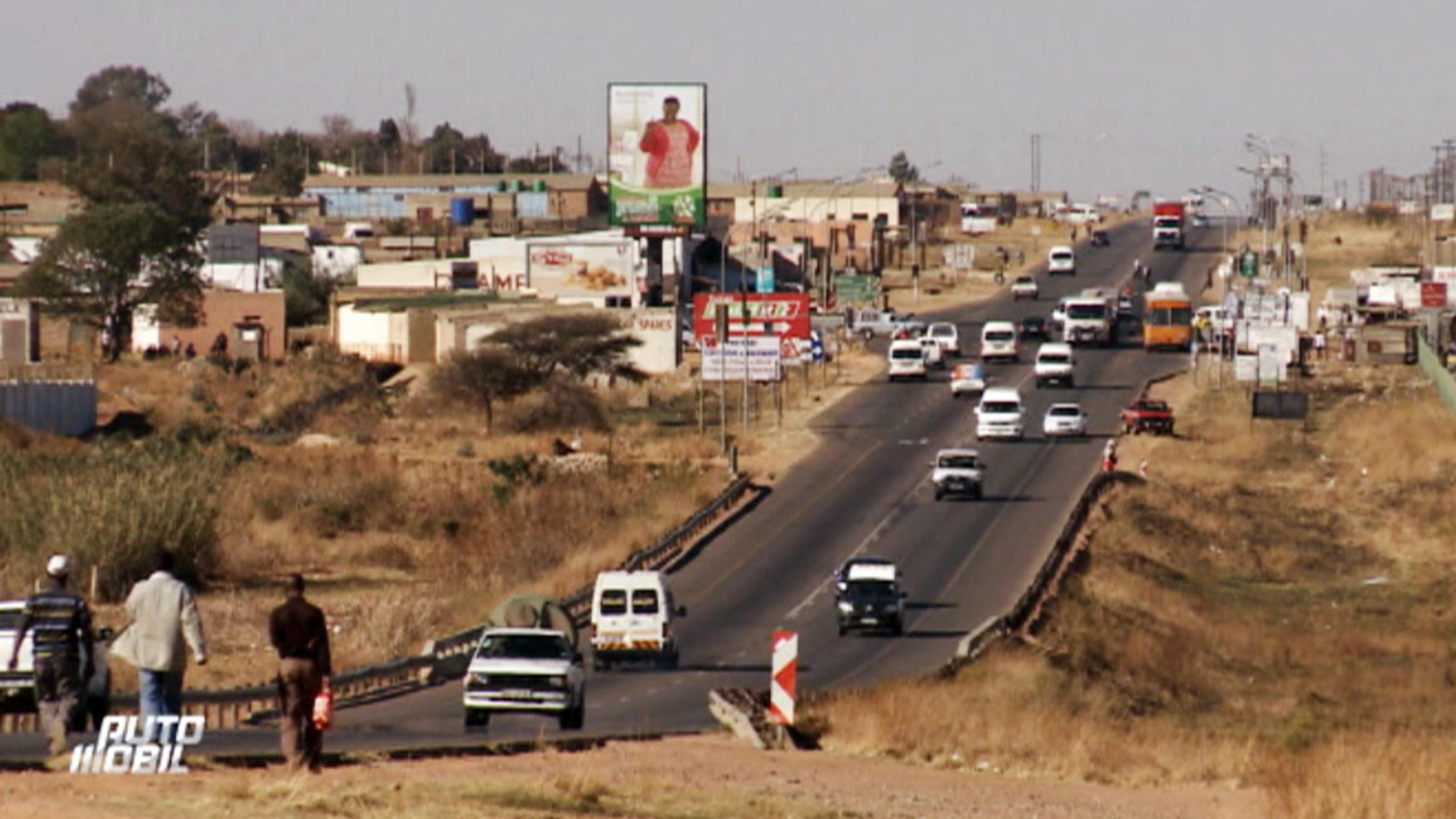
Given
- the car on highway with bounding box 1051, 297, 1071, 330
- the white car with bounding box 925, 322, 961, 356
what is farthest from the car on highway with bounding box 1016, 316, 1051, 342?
the white car with bounding box 925, 322, 961, 356

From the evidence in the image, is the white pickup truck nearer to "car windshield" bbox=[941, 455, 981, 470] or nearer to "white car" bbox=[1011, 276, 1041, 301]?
"white car" bbox=[1011, 276, 1041, 301]

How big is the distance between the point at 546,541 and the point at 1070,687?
21.2 m

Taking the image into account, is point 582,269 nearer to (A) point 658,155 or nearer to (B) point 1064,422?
(A) point 658,155

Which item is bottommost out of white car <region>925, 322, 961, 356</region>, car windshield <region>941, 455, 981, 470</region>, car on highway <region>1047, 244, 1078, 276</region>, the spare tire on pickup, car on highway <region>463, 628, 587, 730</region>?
car windshield <region>941, 455, 981, 470</region>

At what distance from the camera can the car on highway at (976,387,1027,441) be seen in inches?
3187

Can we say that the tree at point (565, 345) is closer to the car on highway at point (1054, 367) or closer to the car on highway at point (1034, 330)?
the car on highway at point (1054, 367)

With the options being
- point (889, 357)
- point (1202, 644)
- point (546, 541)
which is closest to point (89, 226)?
point (889, 357)

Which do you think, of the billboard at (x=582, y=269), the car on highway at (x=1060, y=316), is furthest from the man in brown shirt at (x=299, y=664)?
the billboard at (x=582, y=269)

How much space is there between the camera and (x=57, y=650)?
66.8 feet

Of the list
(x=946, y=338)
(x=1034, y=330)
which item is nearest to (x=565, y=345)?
(x=946, y=338)

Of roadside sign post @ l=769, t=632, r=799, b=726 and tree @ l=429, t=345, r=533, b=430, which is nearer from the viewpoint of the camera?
roadside sign post @ l=769, t=632, r=799, b=726

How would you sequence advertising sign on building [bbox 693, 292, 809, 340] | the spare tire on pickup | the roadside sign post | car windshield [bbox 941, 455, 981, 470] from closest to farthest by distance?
1. the roadside sign post
2. the spare tire on pickup
3. car windshield [bbox 941, 455, 981, 470]
4. advertising sign on building [bbox 693, 292, 809, 340]

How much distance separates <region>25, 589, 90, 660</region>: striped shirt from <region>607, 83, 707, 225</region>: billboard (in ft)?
316

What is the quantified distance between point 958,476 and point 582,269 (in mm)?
63024
